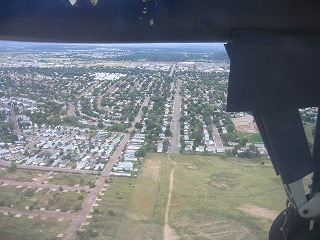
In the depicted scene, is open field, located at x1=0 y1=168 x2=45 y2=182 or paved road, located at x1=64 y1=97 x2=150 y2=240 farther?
open field, located at x1=0 y1=168 x2=45 y2=182

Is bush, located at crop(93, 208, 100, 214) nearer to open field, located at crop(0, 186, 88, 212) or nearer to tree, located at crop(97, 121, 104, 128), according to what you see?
open field, located at crop(0, 186, 88, 212)

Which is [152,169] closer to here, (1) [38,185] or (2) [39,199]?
(1) [38,185]

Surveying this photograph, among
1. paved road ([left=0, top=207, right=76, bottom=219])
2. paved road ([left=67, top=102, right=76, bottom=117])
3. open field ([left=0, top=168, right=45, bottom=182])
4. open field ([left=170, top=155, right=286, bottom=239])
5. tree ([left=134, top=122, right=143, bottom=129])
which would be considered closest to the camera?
open field ([left=170, top=155, right=286, bottom=239])

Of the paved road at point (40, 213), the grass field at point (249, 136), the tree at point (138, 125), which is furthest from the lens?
the tree at point (138, 125)

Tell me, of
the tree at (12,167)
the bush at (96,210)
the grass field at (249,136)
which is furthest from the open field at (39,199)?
the grass field at (249,136)

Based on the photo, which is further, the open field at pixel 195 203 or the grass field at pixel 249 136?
the grass field at pixel 249 136

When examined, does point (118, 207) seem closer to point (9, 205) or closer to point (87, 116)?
point (9, 205)

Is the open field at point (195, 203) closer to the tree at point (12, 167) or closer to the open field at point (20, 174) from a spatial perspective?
the open field at point (20, 174)

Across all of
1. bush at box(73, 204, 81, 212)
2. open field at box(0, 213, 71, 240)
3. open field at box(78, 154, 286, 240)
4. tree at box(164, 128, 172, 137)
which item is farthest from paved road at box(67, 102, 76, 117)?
open field at box(0, 213, 71, 240)

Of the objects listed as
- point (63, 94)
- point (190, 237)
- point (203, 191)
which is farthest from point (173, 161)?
point (63, 94)
